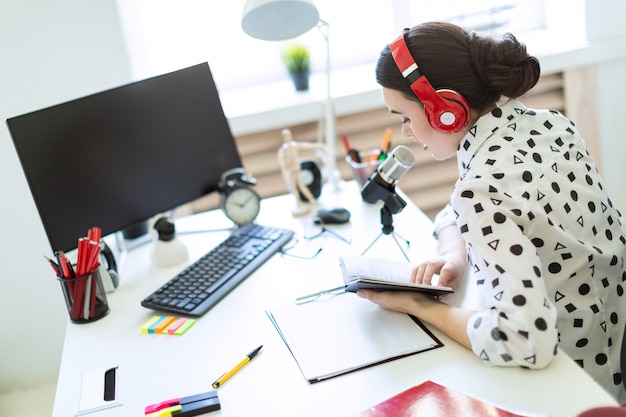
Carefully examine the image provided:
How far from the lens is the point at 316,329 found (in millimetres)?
1210

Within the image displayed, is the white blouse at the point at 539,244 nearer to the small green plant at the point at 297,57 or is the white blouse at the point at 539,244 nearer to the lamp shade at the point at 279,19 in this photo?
the lamp shade at the point at 279,19

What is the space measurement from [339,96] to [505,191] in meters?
1.25

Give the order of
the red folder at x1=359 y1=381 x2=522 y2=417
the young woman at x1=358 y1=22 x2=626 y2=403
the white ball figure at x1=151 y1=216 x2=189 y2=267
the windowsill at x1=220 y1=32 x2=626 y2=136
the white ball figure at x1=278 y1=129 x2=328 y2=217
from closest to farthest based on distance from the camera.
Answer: the red folder at x1=359 y1=381 x2=522 y2=417
the young woman at x1=358 y1=22 x2=626 y2=403
the white ball figure at x1=151 y1=216 x2=189 y2=267
the white ball figure at x1=278 y1=129 x2=328 y2=217
the windowsill at x1=220 y1=32 x2=626 y2=136

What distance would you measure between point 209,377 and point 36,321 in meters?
1.24

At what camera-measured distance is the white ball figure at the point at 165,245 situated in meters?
1.61

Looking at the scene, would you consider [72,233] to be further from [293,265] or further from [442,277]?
[442,277]

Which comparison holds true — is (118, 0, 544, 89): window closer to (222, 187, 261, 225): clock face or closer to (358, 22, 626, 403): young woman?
(222, 187, 261, 225): clock face

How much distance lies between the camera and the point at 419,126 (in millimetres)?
1307

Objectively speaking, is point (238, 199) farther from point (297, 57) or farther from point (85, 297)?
point (297, 57)

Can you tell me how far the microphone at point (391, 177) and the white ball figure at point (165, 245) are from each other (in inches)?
19.1

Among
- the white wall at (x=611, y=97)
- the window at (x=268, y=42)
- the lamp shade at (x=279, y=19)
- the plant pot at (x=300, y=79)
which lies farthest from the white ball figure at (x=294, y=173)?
the white wall at (x=611, y=97)

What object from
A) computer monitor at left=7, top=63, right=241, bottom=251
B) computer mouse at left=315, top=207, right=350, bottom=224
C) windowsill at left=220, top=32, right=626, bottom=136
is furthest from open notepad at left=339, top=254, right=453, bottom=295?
windowsill at left=220, top=32, right=626, bottom=136

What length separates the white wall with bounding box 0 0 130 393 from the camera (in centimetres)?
198

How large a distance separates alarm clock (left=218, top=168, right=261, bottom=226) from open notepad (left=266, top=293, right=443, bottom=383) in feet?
1.67
